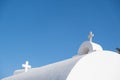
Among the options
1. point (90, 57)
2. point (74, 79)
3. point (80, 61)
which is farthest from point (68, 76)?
point (90, 57)

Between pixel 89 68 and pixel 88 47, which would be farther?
pixel 88 47

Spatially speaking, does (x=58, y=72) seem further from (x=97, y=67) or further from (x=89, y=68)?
(x=97, y=67)

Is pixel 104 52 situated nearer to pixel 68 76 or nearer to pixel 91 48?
pixel 91 48

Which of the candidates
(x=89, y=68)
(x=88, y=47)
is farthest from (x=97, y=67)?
(x=88, y=47)

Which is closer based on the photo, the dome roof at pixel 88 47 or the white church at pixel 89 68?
the white church at pixel 89 68

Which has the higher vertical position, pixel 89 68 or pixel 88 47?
pixel 88 47

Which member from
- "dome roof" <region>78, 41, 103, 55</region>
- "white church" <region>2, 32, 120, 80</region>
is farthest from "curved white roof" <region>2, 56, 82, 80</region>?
"dome roof" <region>78, 41, 103, 55</region>

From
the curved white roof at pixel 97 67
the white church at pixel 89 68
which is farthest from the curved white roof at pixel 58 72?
the curved white roof at pixel 97 67

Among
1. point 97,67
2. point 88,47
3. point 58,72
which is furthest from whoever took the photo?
point 88,47

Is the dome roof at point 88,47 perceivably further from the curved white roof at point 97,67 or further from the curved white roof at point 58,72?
the curved white roof at point 58,72

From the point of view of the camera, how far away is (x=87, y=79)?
8.33 meters

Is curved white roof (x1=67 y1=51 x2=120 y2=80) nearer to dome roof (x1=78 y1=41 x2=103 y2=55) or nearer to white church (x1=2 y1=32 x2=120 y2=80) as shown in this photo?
white church (x1=2 y1=32 x2=120 y2=80)

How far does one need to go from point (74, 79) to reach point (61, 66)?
97 cm

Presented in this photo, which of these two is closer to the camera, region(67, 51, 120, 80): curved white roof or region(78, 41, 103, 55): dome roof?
region(67, 51, 120, 80): curved white roof
